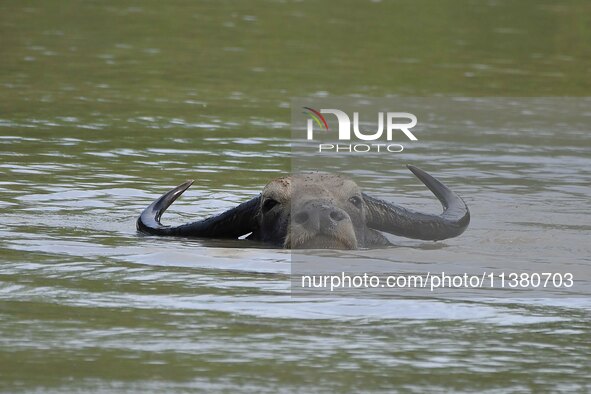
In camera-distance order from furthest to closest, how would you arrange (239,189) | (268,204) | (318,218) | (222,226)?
(239,189) → (222,226) → (268,204) → (318,218)

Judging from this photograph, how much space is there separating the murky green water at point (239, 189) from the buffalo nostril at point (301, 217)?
0.70 feet

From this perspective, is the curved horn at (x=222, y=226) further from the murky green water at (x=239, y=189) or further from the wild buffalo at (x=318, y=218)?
the murky green water at (x=239, y=189)

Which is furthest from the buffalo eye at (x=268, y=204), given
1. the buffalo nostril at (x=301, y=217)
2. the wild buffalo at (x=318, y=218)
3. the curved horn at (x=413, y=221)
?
the curved horn at (x=413, y=221)

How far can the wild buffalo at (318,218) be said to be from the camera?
8578 millimetres

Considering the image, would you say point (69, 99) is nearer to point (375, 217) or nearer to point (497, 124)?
point (497, 124)

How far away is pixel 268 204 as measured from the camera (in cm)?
907

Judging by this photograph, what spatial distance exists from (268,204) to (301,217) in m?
0.49

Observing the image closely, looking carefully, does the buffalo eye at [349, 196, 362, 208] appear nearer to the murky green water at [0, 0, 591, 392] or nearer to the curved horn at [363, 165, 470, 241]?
the curved horn at [363, 165, 470, 241]

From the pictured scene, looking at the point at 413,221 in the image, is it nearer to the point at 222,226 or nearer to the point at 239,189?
the point at 222,226

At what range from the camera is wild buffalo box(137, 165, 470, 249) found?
858 centimetres

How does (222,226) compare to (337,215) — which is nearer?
(337,215)

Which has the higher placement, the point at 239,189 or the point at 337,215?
the point at 337,215

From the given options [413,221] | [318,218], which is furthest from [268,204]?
[413,221]

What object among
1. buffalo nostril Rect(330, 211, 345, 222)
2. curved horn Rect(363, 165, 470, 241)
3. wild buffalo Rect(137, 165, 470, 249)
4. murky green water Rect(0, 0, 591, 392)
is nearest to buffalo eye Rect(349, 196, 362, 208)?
wild buffalo Rect(137, 165, 470, 249)
